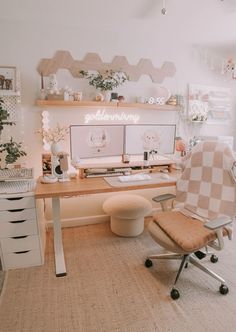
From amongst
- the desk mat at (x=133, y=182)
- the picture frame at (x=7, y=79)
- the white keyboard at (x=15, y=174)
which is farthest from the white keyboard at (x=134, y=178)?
the picture frame at (x=7, y=79)

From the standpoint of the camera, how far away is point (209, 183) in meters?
1.96

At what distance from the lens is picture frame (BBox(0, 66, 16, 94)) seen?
7.31ft

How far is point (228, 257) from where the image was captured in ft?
7.41

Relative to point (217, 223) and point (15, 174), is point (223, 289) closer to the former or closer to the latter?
point (217, 223)

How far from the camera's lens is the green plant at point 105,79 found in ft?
8.10

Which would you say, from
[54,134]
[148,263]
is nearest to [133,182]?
[148,263]

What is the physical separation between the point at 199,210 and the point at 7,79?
7.03 ft

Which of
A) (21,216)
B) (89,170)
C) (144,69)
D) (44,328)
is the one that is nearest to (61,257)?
(21,216)

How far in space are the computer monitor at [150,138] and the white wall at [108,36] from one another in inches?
5.6

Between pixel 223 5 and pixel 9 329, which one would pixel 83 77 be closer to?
pixel 223 5

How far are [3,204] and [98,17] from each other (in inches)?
75.1

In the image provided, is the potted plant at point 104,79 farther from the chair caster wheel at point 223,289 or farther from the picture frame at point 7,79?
the chair caster wheel at point 223,289

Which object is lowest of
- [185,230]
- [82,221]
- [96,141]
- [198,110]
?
[82,221]

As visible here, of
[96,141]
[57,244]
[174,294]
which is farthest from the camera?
[96,141]
